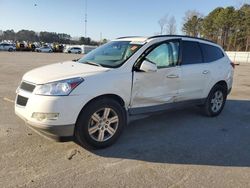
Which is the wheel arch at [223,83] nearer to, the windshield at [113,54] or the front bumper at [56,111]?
the windshield at [113,54]

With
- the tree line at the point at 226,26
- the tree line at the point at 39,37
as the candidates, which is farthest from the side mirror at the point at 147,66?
the tree line at the point at 39,37

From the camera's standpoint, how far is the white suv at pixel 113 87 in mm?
3951

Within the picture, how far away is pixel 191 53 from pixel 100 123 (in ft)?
8.52

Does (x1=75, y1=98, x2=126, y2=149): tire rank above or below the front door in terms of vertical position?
below

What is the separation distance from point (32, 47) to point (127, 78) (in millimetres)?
57475

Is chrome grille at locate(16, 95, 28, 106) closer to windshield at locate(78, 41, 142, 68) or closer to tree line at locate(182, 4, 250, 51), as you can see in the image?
windshield at locate(78, 41, 142, 68)

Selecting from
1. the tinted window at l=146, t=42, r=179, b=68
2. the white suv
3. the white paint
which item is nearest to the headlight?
the white suv

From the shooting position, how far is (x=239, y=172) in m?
3.79

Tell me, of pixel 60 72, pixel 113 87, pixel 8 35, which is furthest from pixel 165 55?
pixel 8 35

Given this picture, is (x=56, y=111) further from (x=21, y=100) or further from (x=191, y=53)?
(x=191, y=53)

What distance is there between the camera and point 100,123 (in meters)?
4.34

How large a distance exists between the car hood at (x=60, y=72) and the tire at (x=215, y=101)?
2920 mm

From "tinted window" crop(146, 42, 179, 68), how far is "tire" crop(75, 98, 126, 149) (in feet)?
3.70

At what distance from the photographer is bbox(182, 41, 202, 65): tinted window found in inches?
220
